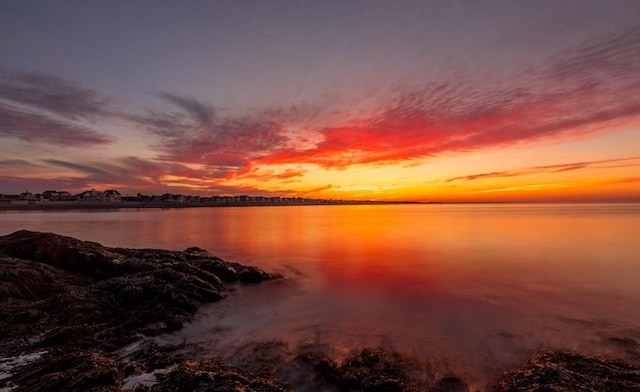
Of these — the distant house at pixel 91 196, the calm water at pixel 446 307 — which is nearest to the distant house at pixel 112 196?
the distant house at pixel 91 196

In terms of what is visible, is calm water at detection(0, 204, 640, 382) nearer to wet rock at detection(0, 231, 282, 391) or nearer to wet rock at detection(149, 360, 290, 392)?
wet rock at detection(0, 231, 282, 391)

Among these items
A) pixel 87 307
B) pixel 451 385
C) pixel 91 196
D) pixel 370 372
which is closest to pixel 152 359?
pixel 87 307

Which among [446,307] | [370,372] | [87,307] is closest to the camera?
[370,372]

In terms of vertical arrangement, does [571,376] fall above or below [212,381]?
below

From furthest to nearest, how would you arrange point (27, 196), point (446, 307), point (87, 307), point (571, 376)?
point (27, 196) → point (446, 307) → point (87, 307) → point (571, 376)

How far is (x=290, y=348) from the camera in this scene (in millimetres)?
6766

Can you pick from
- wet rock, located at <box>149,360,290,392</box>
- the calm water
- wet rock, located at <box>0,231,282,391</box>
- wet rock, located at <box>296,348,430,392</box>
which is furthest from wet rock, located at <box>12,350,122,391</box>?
wet rock, located at <box>296,348,430,392</box>

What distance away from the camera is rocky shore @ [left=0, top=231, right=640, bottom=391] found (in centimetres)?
507

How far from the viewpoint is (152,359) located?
5.95m

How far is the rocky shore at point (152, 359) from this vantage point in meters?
5.07

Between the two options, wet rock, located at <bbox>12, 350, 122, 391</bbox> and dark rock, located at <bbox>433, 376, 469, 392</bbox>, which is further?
dark rock, located at <bbox>433, 376, 469, 392</bbox>

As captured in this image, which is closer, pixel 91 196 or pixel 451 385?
pixel 451 385

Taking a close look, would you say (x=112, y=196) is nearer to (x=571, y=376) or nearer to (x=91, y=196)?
(x=91, y=196)

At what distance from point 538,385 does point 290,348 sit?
4468 millimetres
